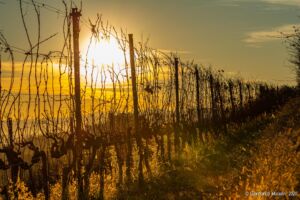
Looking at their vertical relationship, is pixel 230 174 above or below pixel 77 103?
below

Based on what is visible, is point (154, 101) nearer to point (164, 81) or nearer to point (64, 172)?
point (164, 81)

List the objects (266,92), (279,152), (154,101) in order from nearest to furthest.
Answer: (279,152) → (154,101) → (266,92)

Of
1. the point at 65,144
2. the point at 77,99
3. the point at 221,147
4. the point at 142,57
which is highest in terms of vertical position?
the point at 142,57

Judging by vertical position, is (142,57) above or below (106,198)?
above

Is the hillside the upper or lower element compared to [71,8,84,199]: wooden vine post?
lower

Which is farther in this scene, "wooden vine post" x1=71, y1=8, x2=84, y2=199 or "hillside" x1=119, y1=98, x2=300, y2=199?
"wooden vine post" x1=71, y1=8, x2=84, y2=199

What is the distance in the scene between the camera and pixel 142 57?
12.7 m

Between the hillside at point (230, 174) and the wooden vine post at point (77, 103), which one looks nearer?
the hillside at point (230, 174)

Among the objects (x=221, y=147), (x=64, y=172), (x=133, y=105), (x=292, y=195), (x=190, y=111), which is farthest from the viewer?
(x=190, y=111)

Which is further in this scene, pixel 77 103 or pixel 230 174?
pixel 230 174

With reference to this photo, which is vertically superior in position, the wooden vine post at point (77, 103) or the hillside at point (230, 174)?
the wooden vine post at point (77, 103)

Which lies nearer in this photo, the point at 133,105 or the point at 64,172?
the point at 64,172

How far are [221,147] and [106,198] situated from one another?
754 cm

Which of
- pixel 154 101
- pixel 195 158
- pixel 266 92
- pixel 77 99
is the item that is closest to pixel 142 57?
pixel 154 101
